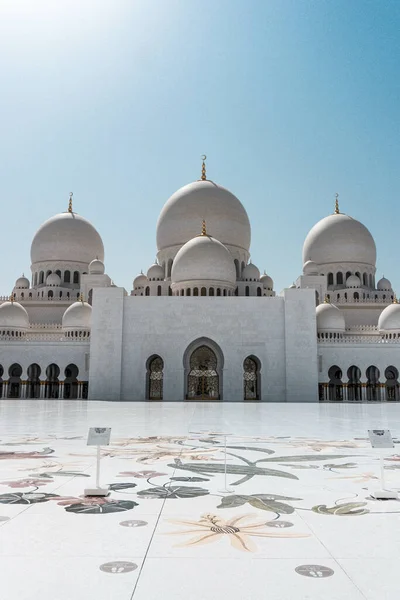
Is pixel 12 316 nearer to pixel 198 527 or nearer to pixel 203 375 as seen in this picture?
pixel 203 375

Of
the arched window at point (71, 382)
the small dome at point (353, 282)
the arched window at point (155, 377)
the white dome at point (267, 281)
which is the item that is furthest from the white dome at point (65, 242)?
the small dome at point (353, 282)

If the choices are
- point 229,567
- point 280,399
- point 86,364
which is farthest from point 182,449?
point 86,364

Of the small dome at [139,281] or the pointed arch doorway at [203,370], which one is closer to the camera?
the pointed arch doorway at [203,370]

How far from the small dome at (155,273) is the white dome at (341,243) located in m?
11.2

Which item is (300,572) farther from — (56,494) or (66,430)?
(66,430)

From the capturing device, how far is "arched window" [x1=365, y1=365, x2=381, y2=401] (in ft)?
89.2

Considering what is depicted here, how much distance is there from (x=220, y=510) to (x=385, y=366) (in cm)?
2442

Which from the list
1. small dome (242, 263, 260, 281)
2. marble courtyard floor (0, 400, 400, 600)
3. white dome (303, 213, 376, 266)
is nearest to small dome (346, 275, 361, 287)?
white dome (303, 213, 376, 266)

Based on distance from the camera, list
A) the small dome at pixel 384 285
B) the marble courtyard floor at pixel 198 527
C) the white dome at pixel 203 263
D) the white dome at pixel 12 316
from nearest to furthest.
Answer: the marble courtyard floor at pixel 198 527 < the white dome at pixel 203 263 < the white dome at pixel 12 316 < the small dome at pixel 384 285

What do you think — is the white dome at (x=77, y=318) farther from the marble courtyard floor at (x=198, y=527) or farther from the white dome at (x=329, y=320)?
the marble courtyard floor at (x=198, y=527)

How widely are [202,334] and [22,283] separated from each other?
51.1 feet

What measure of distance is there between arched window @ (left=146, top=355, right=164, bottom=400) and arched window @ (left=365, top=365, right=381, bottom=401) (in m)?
10.5

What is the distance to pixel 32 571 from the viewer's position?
2.48m

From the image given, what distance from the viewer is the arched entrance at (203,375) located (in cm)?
2459
